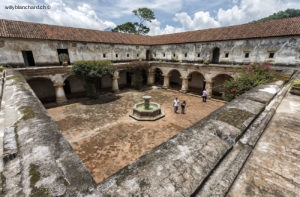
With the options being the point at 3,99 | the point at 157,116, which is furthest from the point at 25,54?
the point at 157,116

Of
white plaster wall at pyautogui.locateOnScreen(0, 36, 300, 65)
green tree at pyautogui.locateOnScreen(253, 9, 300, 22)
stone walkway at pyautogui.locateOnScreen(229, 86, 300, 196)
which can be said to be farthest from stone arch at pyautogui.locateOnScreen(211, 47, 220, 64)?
green tree at pyautogui.locateOnScreen(253, 9, 300, 22)

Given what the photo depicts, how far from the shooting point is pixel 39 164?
5.19ft

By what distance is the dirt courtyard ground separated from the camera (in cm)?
636

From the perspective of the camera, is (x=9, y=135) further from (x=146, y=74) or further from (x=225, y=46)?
(x=146, y=74)

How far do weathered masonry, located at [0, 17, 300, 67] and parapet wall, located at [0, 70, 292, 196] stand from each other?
13759 mm

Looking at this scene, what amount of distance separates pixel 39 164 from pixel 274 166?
278cm

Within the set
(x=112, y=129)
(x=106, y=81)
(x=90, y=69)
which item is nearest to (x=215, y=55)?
(x=90, y=69)

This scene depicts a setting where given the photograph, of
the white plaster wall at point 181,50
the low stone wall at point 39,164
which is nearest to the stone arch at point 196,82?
the white plaster wall at point 181,50

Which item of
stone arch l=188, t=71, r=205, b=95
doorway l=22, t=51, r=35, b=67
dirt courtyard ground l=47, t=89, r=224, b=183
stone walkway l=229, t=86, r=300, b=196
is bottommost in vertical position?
dirt courtyard ground l=47, t=89, r=224, b=183

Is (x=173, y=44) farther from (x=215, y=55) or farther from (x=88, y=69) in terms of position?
(x=88, y=69)

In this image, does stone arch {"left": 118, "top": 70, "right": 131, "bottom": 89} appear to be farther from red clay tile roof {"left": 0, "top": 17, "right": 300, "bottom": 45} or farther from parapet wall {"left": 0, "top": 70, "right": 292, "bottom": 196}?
parapet wall {"left": 0, "top": 70, "right": 292, "bottom": 196}

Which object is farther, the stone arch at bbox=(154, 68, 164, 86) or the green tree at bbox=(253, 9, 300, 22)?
the green tree at bbox=(253, 9, 300, 22)

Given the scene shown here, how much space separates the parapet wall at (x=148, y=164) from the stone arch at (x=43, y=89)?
47.4ft

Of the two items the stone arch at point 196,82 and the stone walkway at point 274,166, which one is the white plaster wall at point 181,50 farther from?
the stone walkway at point 274,166
